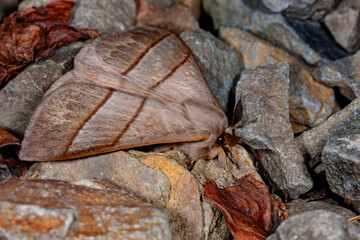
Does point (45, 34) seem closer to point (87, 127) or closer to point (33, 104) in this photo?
point (33, 104)

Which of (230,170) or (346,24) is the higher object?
(346,24)

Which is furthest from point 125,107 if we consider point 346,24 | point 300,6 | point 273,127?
point 346,24

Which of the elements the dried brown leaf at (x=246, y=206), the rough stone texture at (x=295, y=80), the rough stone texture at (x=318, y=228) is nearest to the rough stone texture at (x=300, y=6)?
the rough stone texture at (x=295, y=80)

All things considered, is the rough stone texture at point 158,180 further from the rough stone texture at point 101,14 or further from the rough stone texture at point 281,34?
the rough stone texture at point 281,34

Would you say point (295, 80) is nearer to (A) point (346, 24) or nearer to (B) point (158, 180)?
(A) point (346, 24)

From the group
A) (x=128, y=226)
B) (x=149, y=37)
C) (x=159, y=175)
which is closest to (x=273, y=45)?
(x=149, y=37)
